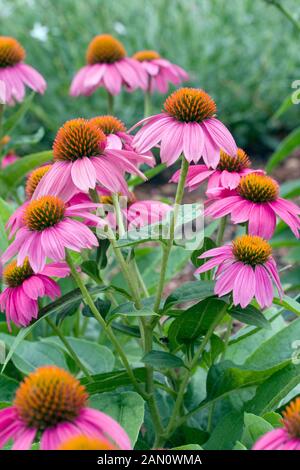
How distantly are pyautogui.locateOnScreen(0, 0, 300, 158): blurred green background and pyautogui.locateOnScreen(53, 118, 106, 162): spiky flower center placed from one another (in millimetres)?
2527

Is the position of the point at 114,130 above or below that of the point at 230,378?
above

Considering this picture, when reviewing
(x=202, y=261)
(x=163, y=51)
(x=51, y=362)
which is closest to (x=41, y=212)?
(x=202, y=261)

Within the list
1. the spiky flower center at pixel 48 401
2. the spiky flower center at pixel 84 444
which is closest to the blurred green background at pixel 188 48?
the spiky flower center at pixel 48 401

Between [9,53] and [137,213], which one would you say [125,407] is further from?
[9,53]

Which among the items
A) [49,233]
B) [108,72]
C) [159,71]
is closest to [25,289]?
[49,233]

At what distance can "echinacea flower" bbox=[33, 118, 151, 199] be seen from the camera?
1.18m

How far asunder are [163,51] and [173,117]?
276cm

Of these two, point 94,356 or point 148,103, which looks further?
point 148,103

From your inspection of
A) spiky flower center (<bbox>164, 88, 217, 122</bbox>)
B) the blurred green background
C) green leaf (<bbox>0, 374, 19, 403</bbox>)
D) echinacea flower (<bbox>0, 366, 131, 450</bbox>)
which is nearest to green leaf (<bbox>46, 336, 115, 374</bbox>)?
green leaf (<bbox>0, 374, 19, 403</bbox>)

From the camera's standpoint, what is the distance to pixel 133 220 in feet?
4.50

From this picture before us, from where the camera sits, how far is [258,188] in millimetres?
1242

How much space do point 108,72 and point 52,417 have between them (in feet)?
4.31

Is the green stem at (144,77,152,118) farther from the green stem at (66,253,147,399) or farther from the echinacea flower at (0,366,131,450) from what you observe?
the echinacea flower at (0,366,131,450)

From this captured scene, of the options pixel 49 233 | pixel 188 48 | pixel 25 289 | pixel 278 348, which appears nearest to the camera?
pixel 49 233
